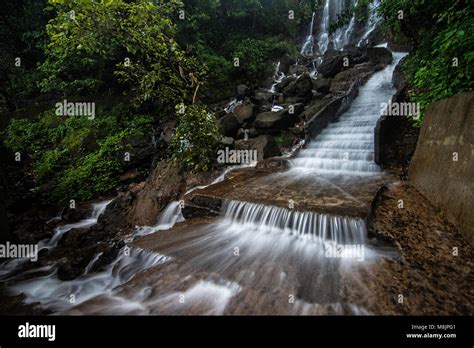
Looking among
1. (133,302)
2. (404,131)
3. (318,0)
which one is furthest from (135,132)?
(318,0)

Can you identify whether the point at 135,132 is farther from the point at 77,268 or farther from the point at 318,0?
the point at 318,0

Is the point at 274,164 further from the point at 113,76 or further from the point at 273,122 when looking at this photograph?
the point at 113,76

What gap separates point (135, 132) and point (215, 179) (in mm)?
5865

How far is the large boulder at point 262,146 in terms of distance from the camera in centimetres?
894

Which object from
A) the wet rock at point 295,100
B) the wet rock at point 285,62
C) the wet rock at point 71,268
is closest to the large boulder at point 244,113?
the wet rock at point 295,100

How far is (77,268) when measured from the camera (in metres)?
4.77

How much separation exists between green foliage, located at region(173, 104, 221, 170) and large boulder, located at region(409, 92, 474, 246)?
570 cm

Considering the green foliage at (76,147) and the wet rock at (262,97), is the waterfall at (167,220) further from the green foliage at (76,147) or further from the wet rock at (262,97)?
the wet rock at (262,97)

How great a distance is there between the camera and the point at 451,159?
356 centimetres

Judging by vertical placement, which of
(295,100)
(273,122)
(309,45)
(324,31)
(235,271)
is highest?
(324,31)

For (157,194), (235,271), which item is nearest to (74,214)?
(157,194)

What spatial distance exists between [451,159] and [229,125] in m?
8.04

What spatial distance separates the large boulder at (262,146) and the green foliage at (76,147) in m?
5.22
